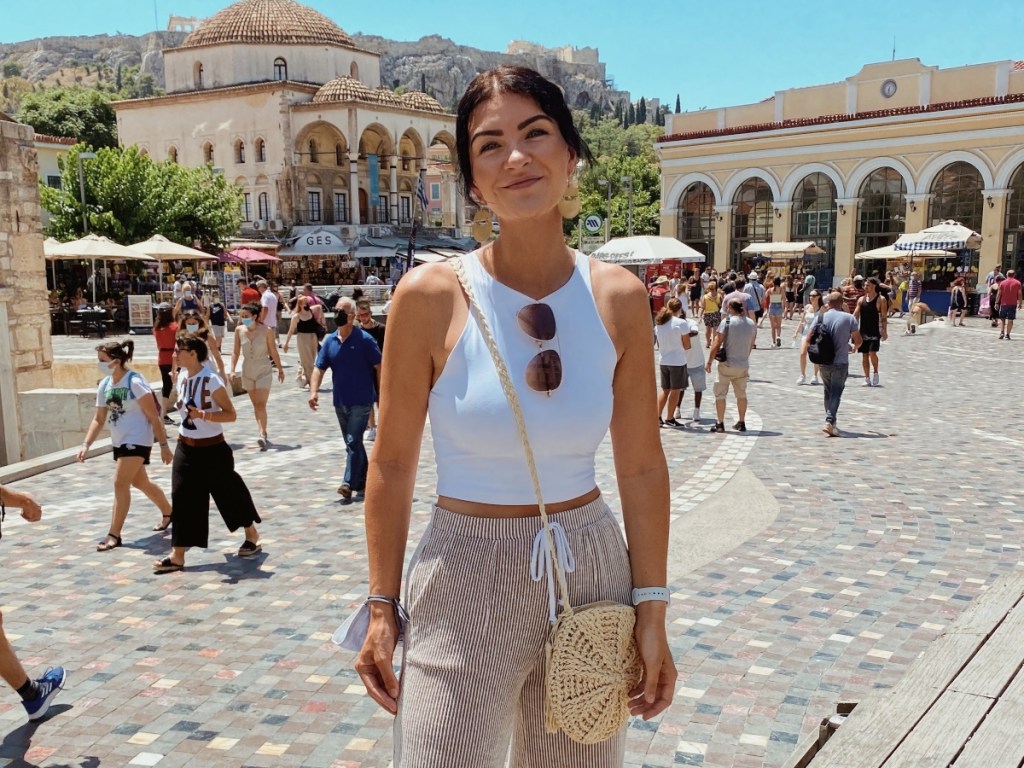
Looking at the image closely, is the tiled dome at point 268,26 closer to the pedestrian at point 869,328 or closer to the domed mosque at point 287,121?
the domed mosque at point 287,121

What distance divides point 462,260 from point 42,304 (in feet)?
44.0

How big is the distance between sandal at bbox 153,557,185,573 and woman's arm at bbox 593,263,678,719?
523 centimetres

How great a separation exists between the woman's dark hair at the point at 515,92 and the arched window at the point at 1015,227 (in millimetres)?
38988

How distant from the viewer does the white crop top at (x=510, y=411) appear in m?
1.93

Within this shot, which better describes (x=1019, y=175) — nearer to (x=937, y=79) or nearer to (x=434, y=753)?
(x=937, y=79)

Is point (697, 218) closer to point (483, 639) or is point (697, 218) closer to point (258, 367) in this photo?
point (258, 367)

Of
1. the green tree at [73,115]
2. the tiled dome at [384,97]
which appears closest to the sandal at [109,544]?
the tiled dome at [384,97]

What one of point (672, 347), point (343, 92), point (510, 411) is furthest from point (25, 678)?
point (343, 92)

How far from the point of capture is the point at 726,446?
10.7 meters

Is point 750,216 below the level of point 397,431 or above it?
above

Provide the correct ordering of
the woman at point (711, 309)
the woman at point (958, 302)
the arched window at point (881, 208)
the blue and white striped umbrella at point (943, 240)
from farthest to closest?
the arched window at point (881, 208) < the blue and white striped umbrella at point (943, 240) < the woman at point (958, 302) < the woman at point (711, 309)

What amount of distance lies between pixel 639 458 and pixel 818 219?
41917 millimetres

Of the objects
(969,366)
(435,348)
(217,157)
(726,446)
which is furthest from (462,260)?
(217,157)

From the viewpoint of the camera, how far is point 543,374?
6.38 feet
